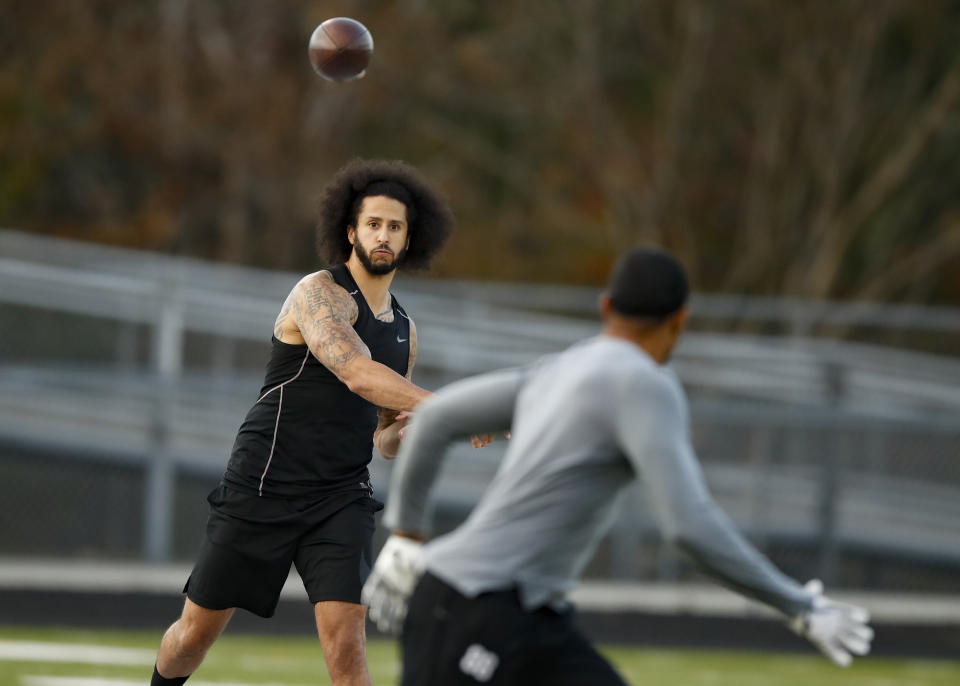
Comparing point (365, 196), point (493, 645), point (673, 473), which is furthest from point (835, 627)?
point (365, 196)

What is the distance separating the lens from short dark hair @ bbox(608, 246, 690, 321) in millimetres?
3941

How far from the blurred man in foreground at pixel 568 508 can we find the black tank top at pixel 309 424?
1.78 metres

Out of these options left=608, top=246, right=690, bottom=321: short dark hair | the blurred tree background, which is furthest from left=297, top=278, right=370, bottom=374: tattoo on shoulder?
the blurred tree background

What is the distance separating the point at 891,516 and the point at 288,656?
5353 mm

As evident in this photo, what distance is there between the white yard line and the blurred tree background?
1495 centimetres

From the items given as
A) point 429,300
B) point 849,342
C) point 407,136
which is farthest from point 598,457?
point 407,136

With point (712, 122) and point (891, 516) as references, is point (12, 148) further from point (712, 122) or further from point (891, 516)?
point (891, 516)

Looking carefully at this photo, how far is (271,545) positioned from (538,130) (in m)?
22.4

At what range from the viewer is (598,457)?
3.92 metres

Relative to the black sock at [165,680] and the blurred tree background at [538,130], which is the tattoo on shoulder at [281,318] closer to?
the black sock at [165,680]

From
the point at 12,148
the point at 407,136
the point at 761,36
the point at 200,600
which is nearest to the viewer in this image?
the point at 200,600

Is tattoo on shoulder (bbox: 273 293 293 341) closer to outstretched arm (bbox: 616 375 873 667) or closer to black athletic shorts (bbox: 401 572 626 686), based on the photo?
black athletic shorts (bbox: 401 572 626 686)

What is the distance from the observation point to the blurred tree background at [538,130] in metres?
23.9

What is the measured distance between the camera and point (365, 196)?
626 cm
